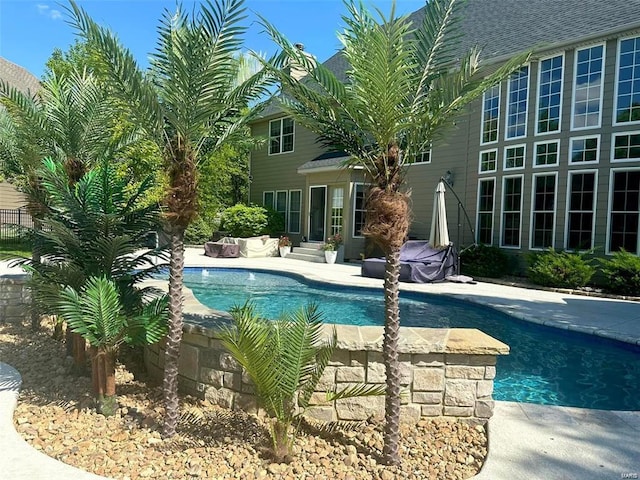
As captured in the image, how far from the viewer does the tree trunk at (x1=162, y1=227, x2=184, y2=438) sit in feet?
11.0

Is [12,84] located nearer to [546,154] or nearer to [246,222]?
[246,222]

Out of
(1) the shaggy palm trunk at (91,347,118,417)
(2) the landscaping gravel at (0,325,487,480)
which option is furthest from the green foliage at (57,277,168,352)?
(2) the landscaping gravel at (0,325,487,480)

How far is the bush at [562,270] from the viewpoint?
1045 cm

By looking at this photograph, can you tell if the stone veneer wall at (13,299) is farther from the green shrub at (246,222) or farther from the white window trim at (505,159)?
the white window trim at (505,159)

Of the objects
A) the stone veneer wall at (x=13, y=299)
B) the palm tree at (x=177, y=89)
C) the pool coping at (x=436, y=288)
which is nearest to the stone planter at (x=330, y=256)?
the pool coping at (x=436, y=288)

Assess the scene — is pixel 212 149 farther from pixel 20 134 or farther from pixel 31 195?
pixel 20 134

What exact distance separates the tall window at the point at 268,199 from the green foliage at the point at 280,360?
17649mm

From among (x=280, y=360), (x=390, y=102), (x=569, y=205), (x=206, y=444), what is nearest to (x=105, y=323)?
(x=206, y=444)

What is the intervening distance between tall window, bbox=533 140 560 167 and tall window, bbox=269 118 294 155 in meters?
10.6

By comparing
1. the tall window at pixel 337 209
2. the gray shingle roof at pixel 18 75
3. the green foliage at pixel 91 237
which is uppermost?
the gray shingle roof at pixel 18 75

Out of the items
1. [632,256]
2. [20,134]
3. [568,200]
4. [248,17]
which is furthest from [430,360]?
[568,200]

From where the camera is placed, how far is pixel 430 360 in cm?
368

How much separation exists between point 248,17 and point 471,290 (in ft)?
28.3

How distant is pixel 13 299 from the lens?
6.46 meters
